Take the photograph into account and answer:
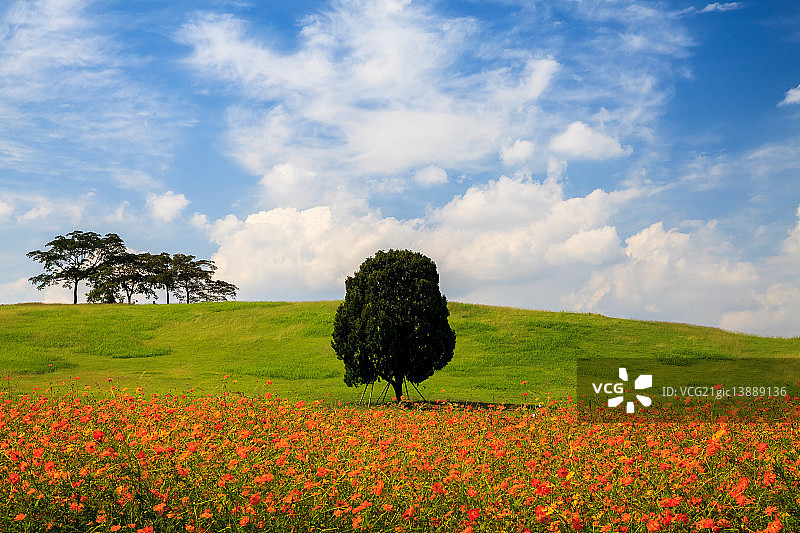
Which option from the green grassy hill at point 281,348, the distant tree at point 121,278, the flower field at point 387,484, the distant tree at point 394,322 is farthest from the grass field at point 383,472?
the distant tree at point 121,278

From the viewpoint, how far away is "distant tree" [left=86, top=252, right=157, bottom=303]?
2317 inches

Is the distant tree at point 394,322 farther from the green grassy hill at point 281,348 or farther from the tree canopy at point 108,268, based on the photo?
the tree canopy at point 108,268

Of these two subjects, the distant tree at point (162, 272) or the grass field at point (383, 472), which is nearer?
the grass field at point (383, 472)

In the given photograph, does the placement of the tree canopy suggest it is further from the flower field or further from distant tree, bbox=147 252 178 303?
the flower field

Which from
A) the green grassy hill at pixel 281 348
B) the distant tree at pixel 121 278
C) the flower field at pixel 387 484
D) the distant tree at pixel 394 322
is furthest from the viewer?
the distant tree at pixel 121 278

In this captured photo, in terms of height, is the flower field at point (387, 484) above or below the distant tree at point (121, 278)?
below

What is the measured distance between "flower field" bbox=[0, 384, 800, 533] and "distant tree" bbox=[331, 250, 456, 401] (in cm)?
862

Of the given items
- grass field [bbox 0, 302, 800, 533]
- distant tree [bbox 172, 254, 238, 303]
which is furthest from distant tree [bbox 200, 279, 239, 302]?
grass field [bbox 0, 302, 800, 533]

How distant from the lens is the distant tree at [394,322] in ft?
61.0

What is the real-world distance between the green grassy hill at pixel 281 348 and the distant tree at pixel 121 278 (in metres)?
16.3

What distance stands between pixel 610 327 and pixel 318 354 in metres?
16.2

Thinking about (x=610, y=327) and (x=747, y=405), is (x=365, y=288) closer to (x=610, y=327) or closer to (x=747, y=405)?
(x=747, y=405)

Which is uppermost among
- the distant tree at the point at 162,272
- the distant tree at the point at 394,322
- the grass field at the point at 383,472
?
the distant tree at the point at 162,272

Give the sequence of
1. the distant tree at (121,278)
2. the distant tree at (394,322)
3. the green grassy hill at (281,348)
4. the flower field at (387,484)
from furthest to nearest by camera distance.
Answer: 1. the distant tree at (121,278)
2. the green grassy hill at (281,348)
3. the distant tree at (394,322)
4. the flower field at (387,484)
